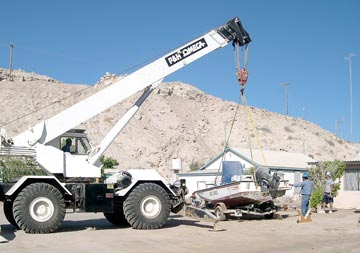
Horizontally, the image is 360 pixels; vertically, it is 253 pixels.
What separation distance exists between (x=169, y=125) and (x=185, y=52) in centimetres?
5088

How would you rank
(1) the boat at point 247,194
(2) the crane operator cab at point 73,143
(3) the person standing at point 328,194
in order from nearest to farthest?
1. (2) the crane operator cab at point 73,143
2. (1) the boat at point 247,194
3. (3) the person standing at point 328,194

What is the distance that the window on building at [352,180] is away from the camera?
2561 cm

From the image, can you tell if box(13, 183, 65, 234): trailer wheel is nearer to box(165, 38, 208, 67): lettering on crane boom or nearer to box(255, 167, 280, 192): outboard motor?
box(165, 38, 208, 67): lettering on crane boom

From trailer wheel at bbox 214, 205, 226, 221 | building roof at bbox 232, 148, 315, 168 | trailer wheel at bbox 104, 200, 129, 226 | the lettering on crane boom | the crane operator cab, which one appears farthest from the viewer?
building roof at bbox 232, 148, 315, 168

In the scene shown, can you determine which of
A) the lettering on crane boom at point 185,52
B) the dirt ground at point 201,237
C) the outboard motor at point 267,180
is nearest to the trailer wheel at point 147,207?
the dirt ground at point 201,237

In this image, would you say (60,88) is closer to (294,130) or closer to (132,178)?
(294,130)

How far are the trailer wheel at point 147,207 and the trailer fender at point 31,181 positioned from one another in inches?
78.1

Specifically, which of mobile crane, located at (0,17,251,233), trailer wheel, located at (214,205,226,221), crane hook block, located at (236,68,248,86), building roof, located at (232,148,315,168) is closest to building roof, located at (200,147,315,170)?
building roof, located at (232,148,315,168)

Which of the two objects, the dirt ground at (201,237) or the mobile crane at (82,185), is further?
the mobile crane at (82,185)

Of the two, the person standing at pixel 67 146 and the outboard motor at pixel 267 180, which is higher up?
the person standing at pixel 67 146

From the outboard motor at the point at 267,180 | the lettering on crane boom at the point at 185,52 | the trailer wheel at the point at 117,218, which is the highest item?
the lettering on crane boom at the point at 185,52

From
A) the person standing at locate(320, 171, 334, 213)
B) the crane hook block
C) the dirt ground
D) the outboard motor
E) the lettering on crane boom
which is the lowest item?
the dirt ground

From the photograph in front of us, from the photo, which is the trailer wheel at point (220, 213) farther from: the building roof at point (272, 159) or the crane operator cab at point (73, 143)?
the building roof at point (272, 159)

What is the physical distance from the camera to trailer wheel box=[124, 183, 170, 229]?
15336 mm
